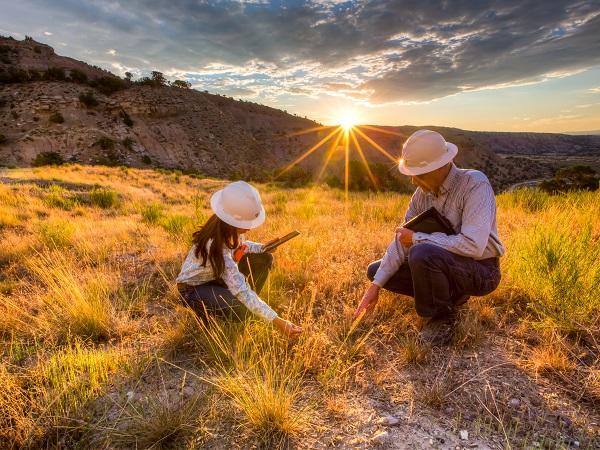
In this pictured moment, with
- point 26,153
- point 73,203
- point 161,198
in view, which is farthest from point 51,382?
point 26,153

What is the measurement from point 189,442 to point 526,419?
1.92m

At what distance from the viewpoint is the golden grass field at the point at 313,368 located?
195 centimetres

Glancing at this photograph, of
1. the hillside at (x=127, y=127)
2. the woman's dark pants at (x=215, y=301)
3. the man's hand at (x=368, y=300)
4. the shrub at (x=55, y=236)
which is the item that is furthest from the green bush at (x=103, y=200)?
the hillside at (x=127, y=127)

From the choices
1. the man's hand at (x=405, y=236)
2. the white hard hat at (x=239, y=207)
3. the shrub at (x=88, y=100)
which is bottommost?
the man's hand at (x=405, y=236)

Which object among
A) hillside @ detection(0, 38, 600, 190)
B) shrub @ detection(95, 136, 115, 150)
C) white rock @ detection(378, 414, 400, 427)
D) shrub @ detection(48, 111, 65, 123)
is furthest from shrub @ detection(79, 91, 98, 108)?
white rock @ detection(378, 414, 400, 427)

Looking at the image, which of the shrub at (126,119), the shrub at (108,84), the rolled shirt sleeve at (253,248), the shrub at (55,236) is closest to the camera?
the rolled shirt sleeve at (253,248)

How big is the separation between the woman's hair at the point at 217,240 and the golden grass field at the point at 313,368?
513 mm

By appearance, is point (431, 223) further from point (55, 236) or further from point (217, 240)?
point (55, 236)

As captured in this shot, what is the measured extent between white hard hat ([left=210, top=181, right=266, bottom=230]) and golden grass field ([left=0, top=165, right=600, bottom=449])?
0.76 meters

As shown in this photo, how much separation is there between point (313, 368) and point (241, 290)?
30.2 inches

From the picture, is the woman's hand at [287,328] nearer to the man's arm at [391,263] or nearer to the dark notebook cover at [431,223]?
the man's arm at [391,263]

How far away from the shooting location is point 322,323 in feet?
9.87

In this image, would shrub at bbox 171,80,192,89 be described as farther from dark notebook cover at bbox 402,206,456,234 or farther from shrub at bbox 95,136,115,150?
dark notebook cover at bbox 402,206,456,234

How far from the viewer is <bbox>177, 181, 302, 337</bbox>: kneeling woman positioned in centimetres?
252
